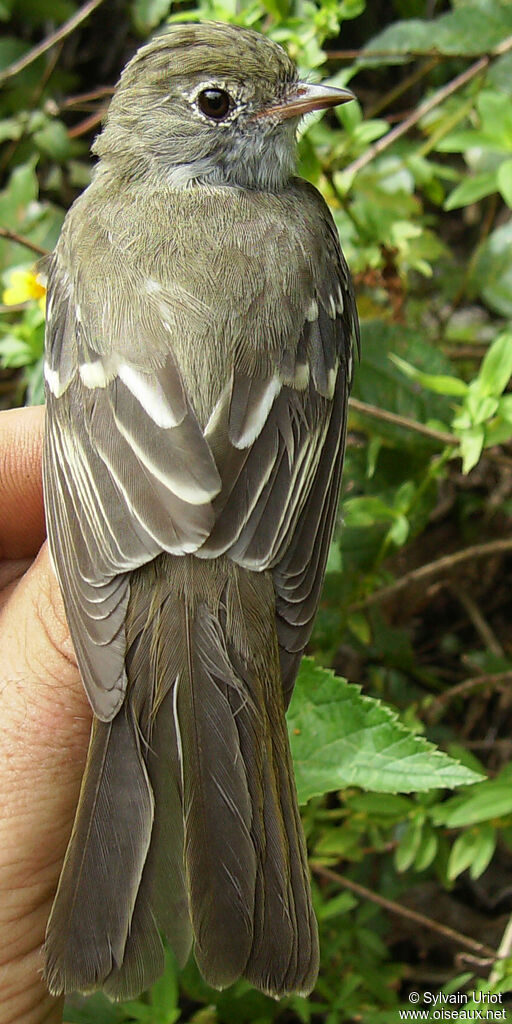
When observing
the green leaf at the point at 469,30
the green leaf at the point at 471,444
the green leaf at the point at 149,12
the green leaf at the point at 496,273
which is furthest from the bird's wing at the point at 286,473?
the green leaf at the point at 149,12

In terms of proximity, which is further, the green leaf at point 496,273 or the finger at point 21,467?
the green leaf at point 496,273

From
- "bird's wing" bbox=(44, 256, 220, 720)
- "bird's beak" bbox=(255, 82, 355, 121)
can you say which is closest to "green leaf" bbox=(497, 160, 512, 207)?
"bird's beak" bbox=(255, 82, 355, 121)

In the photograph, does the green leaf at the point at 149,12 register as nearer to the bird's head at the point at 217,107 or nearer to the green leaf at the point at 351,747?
the bird's head at the point at 217,107

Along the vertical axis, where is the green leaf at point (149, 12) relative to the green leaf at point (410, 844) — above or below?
above

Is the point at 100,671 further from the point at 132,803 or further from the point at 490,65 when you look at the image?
the point at 490,65

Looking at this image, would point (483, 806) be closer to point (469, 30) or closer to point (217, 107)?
point (217, 107)

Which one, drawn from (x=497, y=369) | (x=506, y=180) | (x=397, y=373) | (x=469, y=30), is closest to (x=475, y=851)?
(x=497, y=369)

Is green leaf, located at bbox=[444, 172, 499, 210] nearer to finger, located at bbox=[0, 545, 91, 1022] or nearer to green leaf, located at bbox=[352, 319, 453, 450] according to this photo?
green leaf, located at bbox=[352, 319, 453, 450]
